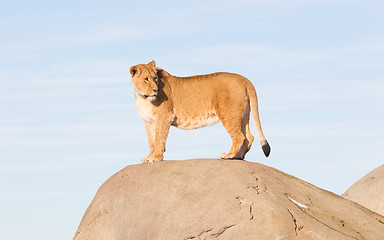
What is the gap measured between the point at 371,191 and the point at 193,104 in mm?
5872

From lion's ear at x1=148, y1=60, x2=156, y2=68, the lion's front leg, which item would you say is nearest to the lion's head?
lion's ear at x1=148, y1=60, x2=156, y2=68

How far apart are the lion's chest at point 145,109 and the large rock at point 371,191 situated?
624 cm

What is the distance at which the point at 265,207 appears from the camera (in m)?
8.44

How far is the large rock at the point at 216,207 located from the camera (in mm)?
8367

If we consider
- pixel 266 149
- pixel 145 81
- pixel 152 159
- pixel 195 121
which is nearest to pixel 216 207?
pixel 152 159

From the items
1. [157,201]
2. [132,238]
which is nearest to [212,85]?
[157,201]

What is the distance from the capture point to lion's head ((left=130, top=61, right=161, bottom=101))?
32.4 ft

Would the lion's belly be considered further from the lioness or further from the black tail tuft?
the black tail tuft

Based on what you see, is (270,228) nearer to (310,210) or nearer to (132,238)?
(310,210)

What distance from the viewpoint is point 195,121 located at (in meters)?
10.3

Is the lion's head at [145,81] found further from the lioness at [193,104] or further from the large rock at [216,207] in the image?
the large rock at [216,207]

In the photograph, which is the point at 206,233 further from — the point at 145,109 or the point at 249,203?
the point at 145,109

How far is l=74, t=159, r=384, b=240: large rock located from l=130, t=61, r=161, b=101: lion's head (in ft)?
3.88

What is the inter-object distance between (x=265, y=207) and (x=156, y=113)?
107 inches
